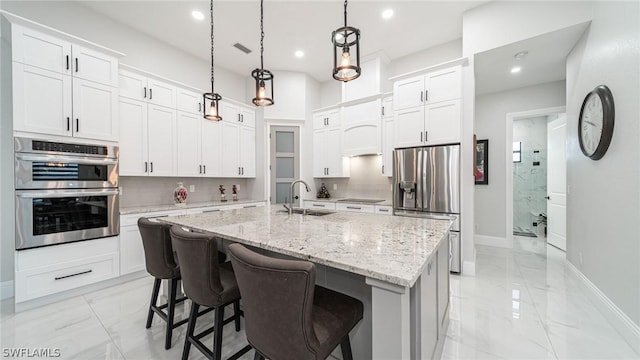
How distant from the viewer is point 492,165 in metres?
4.48

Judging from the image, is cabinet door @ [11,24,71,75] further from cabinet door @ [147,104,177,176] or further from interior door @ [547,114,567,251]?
interior door @ [547,114,567,251]

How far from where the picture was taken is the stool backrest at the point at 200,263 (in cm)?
131

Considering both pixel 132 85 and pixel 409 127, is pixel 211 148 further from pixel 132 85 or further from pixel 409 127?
pixel 409 127

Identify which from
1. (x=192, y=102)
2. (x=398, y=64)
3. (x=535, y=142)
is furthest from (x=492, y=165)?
(x=192, y=102)

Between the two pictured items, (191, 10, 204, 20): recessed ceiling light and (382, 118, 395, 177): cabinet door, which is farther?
(382, 118, 395, 177): cabinet door

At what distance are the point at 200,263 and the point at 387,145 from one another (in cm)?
334

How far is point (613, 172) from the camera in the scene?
211cm

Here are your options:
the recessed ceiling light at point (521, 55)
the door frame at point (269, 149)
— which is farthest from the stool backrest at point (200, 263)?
the recessed ceiling light at point (521, 55)

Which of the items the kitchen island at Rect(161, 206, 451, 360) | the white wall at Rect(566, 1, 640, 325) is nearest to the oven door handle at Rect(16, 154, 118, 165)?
the kitchen island at Rect(161, 206, 451, 360)

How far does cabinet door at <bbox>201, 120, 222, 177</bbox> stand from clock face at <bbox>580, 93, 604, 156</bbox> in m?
4.87

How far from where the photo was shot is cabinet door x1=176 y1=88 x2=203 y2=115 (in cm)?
371

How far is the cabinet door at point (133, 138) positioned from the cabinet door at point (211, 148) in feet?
2.82

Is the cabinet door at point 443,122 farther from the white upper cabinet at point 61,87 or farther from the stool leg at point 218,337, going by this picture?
the white upper cabinet at point 61,87

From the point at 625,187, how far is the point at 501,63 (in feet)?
7.20
